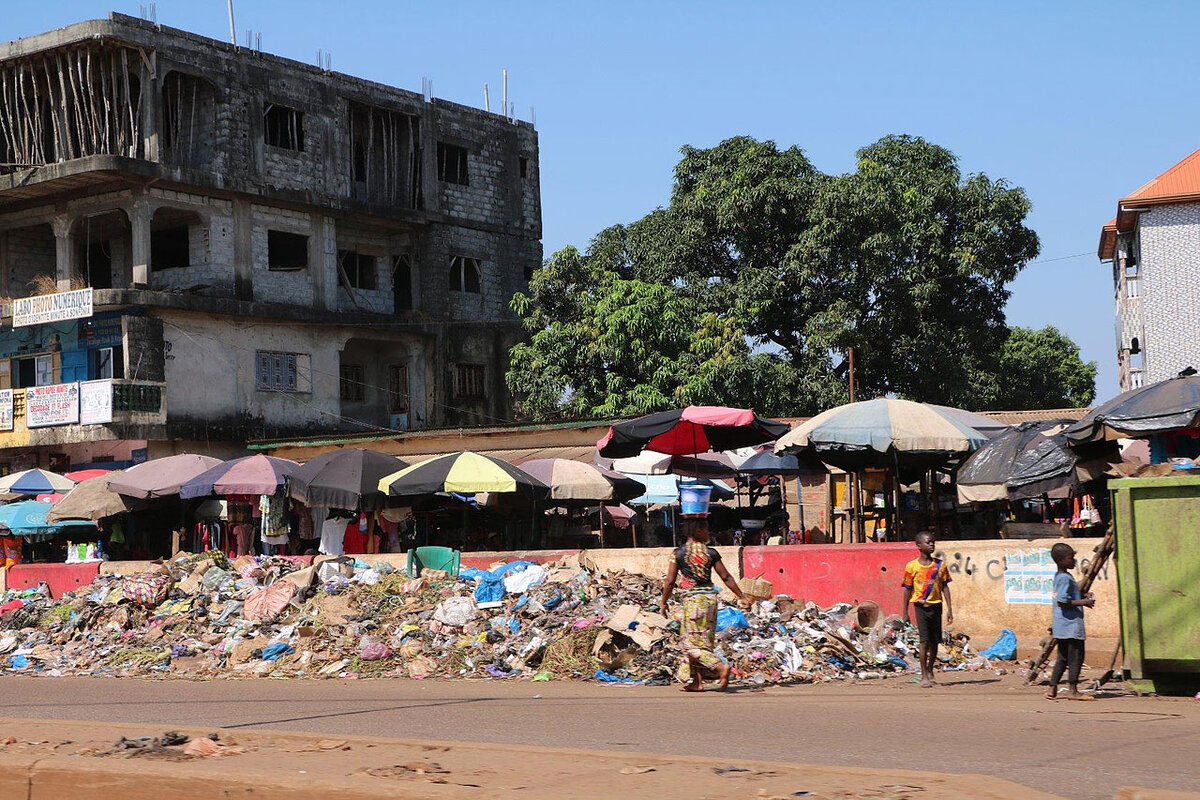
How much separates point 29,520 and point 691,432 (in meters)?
13.7

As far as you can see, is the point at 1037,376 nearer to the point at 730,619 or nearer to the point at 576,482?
the point at 576,482

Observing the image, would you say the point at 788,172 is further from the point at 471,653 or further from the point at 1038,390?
the point at 471,653

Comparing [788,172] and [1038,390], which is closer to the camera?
[788,172]

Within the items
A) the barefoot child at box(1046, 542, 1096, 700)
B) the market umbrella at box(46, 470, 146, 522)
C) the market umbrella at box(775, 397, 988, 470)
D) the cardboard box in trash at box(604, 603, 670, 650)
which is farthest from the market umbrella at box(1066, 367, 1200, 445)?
the market umbrella at box(46, 470, 146, 522)

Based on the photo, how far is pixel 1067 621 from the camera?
11.4 metres

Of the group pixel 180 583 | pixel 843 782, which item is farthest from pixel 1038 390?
pixel 843 782

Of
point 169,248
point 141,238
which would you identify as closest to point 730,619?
point 141,238

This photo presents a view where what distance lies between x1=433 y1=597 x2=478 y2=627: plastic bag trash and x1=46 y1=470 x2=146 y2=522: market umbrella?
965 centimetres

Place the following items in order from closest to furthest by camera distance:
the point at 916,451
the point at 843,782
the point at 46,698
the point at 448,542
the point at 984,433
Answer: the point at 843,782 → the point at 46,698 → the point at 916,451 → the point at 984,433 → the point at 448,542

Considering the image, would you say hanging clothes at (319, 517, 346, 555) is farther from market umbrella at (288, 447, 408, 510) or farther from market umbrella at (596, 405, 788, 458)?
market umbrella at (596, 405, 788, 458)

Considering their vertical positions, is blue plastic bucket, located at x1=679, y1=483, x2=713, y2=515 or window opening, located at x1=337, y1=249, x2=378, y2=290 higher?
window opening, located at x1=337, y1=249, x2=378, y2=290

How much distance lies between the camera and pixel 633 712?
11.2 m

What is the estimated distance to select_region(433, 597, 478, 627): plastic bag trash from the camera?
1608cm

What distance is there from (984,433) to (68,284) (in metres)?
27.7
